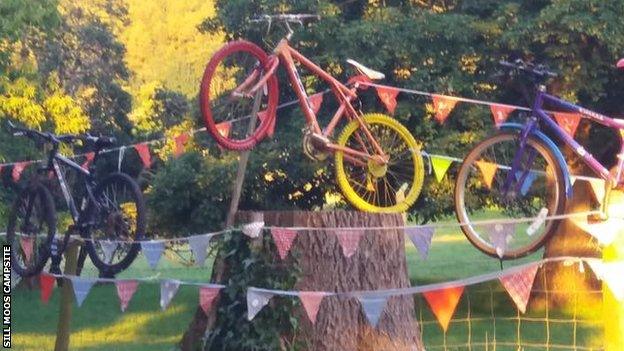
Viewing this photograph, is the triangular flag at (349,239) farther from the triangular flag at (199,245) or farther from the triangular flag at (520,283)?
the triangular flag at (520,283)

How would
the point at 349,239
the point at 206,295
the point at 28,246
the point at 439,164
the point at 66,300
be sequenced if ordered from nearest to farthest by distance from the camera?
the point at 349,239
the point at 206,295
the point at 439,164
the point at 66,300
the point at 28,246

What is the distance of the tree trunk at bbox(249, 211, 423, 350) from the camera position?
22.9 ft

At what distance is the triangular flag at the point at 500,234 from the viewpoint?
5.71m

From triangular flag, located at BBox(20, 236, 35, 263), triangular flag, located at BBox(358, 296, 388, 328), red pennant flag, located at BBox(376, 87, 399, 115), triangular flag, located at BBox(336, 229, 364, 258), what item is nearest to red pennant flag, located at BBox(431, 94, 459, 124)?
red pennant flag, located at BBox(376, 87, 399, 115)

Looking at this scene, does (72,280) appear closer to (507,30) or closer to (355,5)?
(507,30)

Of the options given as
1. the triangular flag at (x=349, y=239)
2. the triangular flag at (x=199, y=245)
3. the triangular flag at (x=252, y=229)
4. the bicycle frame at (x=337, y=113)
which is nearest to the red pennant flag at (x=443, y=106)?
the bicycle frame at (x=337, y=113)

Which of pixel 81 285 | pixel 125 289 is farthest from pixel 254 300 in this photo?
pixel 81 285

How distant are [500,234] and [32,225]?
132 inches

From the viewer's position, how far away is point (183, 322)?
16.6 m

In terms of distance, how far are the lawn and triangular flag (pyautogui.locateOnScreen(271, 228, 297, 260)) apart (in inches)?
154

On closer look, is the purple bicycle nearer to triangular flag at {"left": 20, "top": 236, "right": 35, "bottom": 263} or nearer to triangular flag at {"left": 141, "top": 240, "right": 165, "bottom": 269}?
triangular flag at {"left": 141, "top": 240, "right": 165, "bottom": 269}

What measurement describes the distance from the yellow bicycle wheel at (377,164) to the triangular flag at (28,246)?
7.06ft

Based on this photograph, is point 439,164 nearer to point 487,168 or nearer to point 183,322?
point 487,168

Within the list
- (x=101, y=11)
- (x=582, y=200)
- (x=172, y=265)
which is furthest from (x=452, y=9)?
(x=172, y=265)
